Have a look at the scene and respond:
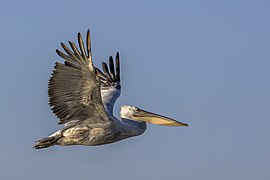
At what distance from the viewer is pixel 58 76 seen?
19453 mm

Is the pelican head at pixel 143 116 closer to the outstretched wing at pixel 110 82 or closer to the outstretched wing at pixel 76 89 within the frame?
the outstretched wing at pixel 110 82

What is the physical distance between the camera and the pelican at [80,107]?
62.1 ft

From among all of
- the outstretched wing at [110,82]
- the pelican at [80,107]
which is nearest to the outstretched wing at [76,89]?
the pelican at [80,107]

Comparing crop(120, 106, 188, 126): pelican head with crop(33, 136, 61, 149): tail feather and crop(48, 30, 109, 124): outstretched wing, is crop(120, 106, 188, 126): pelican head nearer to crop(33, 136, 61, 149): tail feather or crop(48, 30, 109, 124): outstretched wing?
crop(48, 30, 109, 124): outstretched wing

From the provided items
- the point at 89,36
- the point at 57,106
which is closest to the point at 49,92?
the point at 57,106

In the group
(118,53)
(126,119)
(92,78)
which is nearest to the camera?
(92,78)

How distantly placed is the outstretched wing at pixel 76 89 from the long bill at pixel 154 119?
75.1 inches

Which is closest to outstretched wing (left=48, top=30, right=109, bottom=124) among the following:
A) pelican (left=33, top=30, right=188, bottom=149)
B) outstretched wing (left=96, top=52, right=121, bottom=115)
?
pelican (left=33, top=30, right=188, bottom=149)

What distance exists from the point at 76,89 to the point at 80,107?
0.45 meters

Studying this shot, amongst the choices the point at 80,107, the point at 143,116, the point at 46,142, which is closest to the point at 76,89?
the point at 80,107

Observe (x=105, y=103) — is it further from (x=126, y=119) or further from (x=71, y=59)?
(x=71, y=59)

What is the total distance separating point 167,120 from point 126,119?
1131 mm

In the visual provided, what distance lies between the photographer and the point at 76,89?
1912cm

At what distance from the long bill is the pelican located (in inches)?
30.1
